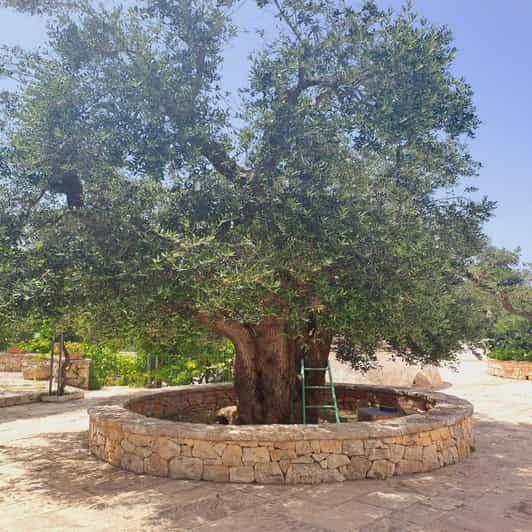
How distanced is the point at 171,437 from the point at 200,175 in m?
3.97

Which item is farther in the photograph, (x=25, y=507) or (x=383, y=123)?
(x=383, y=123)

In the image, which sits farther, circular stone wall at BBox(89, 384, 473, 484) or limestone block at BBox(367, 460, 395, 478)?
limestone block at BBox(367, 460, 395, 478)

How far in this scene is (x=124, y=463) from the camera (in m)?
7.64

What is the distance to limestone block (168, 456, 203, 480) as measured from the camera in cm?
705

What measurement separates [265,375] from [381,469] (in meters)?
3.10

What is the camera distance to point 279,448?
7.00m

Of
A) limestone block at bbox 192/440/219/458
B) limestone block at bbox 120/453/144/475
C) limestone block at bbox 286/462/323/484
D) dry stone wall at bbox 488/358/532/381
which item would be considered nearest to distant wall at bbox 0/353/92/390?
limestone block at bbox 120/453/144/475

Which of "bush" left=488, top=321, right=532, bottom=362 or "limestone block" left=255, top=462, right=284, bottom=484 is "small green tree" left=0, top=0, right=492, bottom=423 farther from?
"bush" left=488, top=321, right=532, bottom=362

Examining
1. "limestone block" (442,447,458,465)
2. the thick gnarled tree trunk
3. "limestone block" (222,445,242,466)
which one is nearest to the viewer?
"limestone block" (222,445,242,466)

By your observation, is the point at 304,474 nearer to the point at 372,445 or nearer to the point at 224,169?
the point at 372,445

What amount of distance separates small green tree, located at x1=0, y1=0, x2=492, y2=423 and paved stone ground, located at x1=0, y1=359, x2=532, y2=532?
229 centimetres

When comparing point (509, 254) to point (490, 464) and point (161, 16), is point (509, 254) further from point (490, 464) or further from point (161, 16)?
point (161, 16)

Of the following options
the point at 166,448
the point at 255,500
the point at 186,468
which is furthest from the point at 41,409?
the point at 255,500

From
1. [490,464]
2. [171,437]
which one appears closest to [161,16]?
[171,437]
